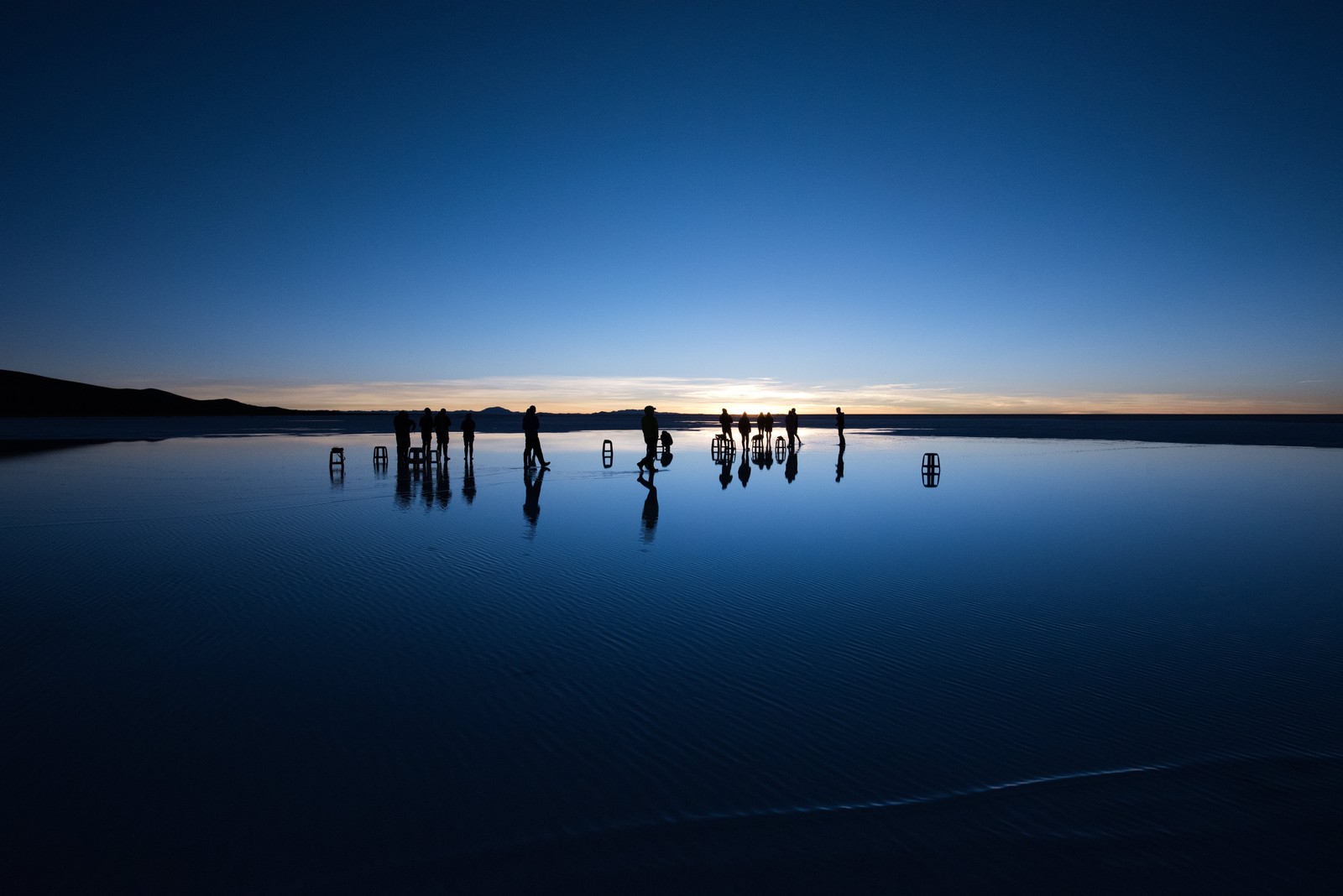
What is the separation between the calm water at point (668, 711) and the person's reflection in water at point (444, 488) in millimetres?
4941

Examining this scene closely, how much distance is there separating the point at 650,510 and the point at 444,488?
293 inches

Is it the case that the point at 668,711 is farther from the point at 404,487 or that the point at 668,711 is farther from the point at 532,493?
the point at 404,487

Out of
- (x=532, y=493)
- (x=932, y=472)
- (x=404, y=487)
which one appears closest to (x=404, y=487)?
(x=404, y=487)

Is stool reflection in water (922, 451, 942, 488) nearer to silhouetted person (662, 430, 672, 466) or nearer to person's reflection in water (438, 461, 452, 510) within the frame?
silhouetted person (662, 430, 672, 466)

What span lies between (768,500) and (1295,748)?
496 inches

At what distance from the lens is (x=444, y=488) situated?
19812 mm

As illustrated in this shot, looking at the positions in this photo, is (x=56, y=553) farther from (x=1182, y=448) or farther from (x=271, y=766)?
(x=1182, y=448)

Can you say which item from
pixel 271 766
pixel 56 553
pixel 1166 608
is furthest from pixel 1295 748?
pixel 56 553

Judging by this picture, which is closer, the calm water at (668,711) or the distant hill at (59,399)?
the calm water at (668,711)

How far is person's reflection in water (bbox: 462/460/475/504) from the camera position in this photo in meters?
18.0

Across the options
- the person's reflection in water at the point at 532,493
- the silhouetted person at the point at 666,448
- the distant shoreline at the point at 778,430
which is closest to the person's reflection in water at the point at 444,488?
the person's reflection in water at the point at 532,493

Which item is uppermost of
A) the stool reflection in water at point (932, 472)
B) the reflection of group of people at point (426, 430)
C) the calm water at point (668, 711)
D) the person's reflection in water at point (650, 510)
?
the reflection of group of people at point (426, 430)

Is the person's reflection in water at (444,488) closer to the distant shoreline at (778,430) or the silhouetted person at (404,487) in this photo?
the silhouetted person at (404,487)

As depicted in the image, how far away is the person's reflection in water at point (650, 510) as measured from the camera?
12.7m
